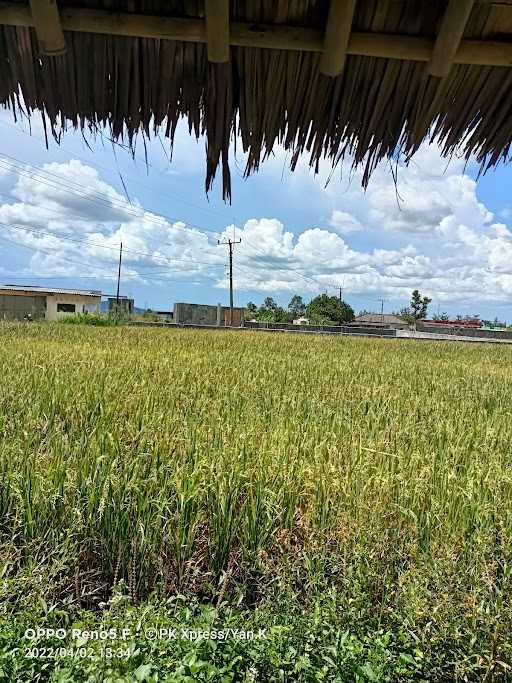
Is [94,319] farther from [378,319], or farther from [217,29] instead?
[378,319]

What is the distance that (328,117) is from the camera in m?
1.67

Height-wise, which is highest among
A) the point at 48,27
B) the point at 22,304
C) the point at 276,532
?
the point at 48,27

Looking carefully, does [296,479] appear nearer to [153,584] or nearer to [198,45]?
[153,584]

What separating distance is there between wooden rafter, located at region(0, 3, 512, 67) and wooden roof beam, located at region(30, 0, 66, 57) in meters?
0.03

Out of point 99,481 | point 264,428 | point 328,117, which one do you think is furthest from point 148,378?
point 328,117

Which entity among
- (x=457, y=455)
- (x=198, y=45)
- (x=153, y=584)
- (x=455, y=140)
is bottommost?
(x=153, y=584)

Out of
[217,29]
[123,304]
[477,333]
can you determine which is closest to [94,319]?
[123,304]

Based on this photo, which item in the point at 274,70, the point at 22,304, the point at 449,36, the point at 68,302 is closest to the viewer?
the point at 449,36

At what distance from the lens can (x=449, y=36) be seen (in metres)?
1.28

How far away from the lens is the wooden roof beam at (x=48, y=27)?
123 centimetres

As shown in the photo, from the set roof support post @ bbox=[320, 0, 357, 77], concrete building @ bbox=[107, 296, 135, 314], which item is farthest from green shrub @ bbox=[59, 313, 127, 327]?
roof support post @ bbox=[320, 0, 357, 77]

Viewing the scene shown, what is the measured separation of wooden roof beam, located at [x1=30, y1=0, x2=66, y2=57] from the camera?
1.23 metres

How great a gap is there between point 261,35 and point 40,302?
38.8 metres

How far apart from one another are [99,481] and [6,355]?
5.94 m
